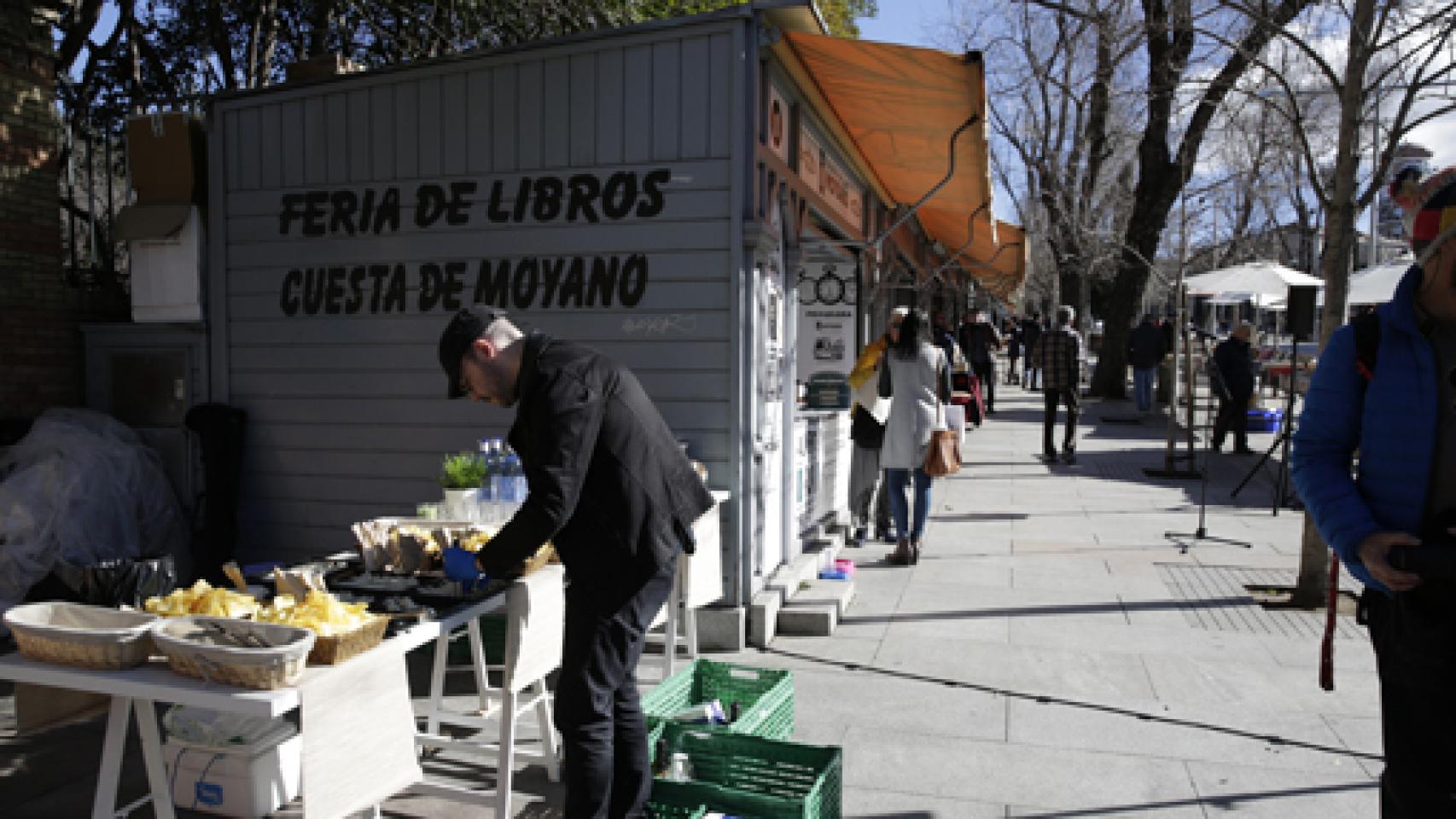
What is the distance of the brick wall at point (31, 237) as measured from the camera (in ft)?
21.9

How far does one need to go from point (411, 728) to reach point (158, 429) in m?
5.24

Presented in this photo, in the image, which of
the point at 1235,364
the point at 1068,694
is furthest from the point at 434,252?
the point at 1235,364

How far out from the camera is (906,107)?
258 inches

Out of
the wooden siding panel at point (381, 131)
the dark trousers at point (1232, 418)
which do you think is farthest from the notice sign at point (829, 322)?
the dark trousers at point (1232, 418)

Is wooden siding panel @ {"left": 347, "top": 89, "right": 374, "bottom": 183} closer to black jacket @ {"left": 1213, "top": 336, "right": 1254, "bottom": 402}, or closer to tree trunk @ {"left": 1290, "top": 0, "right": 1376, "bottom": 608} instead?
tree trunk @ {"left": 1290, "top": 0, "right": 1376, "bottom": 608}

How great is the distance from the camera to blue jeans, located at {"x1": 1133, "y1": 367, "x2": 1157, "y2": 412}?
1861cm

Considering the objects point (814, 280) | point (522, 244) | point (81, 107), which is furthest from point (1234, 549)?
point (81, 107)

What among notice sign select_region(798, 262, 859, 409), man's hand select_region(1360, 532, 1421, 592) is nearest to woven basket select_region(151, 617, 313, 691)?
man's hand select_region(1360, 532, 1421, 592)

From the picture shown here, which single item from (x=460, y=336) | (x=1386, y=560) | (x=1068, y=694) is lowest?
(x=1068, y=694)

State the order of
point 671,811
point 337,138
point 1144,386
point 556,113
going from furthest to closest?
point 1144,386
point 337,138
point 556,113
point 671,811

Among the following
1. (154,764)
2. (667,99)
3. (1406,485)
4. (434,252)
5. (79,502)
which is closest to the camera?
(1406,485)

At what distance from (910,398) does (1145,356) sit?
12.8m

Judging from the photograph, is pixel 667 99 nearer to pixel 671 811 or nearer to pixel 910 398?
pixel 910 398

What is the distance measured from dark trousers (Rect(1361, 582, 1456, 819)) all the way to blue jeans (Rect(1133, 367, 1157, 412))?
56.6ft
